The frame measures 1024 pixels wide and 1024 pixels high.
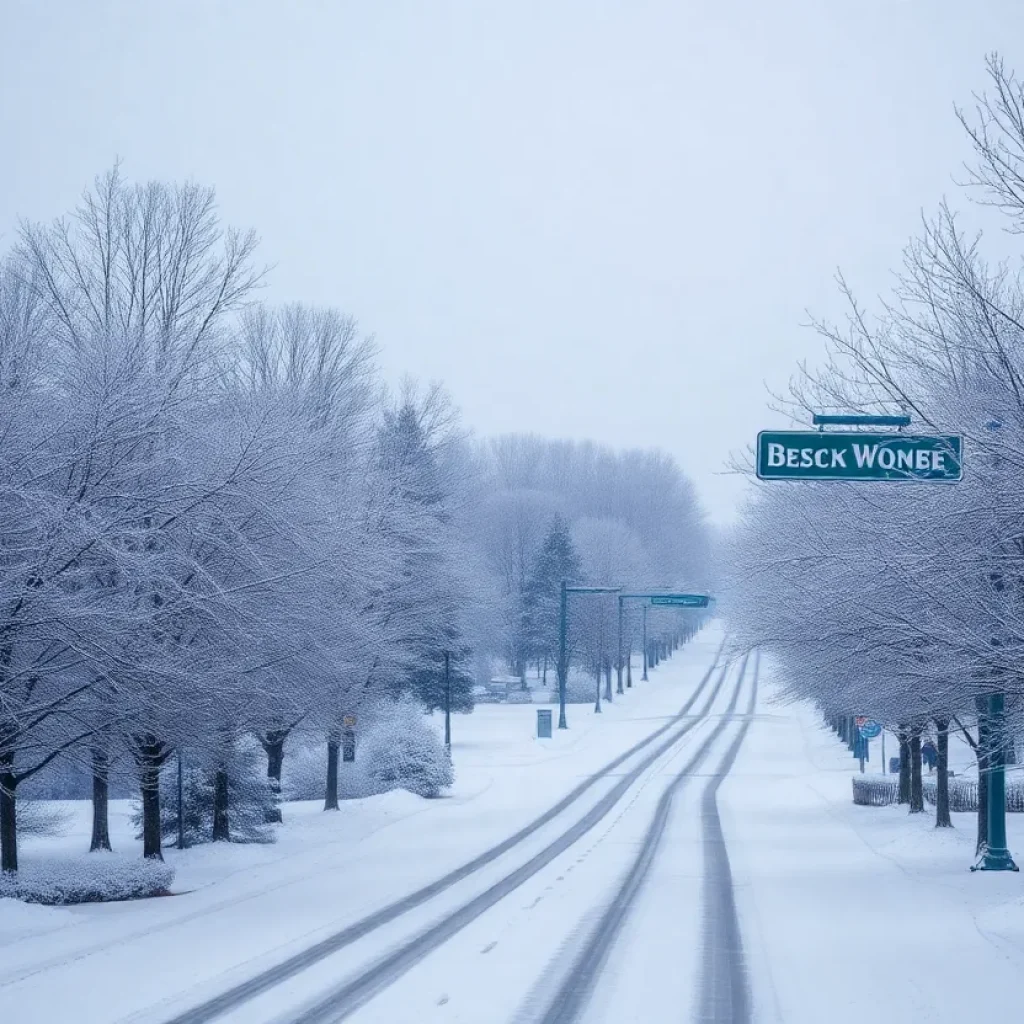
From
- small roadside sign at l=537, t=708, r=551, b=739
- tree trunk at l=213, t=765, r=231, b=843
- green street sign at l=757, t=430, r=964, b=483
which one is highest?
green street sign at l=757, t=430, r=964, b=483

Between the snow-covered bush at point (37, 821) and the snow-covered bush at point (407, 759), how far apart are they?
7775 mm

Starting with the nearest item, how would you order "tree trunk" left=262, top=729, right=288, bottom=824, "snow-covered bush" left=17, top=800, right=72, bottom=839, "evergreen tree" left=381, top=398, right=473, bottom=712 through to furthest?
"tree trunk" left=262, top=729, right=288, bottom=824 → "snow-covered bush" left=17, top=800, right=72, bottom=839 → "evergreen tree" left=381, top=398, right=473, bottom=712

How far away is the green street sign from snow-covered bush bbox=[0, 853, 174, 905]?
1016cm

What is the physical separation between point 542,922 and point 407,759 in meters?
18.8

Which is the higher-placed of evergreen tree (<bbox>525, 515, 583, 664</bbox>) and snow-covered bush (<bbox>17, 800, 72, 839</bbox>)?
evergreen tree (<bbox>525, 515, 583, 664</bbox>)

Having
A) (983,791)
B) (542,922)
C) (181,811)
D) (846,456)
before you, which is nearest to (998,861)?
(983,791)

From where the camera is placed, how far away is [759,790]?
1350 inches

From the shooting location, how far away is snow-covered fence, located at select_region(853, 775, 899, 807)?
98.6 feet

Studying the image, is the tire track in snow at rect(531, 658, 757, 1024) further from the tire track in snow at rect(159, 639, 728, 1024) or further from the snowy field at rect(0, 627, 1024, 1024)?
the tire track in snow at rect(159, 639, 728, 1024)

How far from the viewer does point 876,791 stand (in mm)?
30203

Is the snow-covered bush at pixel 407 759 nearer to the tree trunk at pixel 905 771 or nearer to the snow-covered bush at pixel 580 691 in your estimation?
the tree trunk at pixel 905 771

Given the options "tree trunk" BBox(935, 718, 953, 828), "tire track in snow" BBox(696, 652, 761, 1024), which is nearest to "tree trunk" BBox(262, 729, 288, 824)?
"tire track in snow" BBox(696, 652, 761, 1024)

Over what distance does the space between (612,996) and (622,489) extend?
371ft

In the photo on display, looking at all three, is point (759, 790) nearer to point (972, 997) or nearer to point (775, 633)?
point (775, 633)
